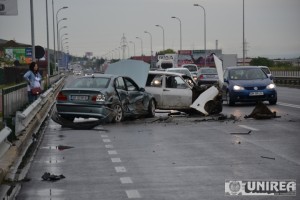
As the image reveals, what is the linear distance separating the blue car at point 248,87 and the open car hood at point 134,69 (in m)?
4.66

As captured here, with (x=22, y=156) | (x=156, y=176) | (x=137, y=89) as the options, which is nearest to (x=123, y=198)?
(x=156, y=176)

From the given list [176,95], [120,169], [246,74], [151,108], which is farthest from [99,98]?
[246,74]

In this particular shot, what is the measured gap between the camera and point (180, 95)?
68.5ft

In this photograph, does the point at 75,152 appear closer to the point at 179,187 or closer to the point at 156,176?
the point at 156,176

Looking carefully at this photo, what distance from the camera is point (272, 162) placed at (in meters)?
10.5

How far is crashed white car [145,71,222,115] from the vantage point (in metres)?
20.9

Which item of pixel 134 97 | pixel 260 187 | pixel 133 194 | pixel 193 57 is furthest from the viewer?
pixel 193 57

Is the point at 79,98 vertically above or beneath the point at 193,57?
beneath

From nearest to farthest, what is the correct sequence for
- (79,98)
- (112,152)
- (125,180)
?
(125,180), (112,152), (79,98)

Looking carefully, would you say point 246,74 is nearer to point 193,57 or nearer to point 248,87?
point 248,87

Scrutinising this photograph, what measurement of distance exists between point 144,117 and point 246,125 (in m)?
4.40

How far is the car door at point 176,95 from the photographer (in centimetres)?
2089

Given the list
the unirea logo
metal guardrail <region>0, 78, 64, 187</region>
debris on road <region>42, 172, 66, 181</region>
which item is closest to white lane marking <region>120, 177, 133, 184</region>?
debris on road <region>42, 172, 66, 181</region>

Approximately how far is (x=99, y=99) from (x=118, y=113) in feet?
3.56
